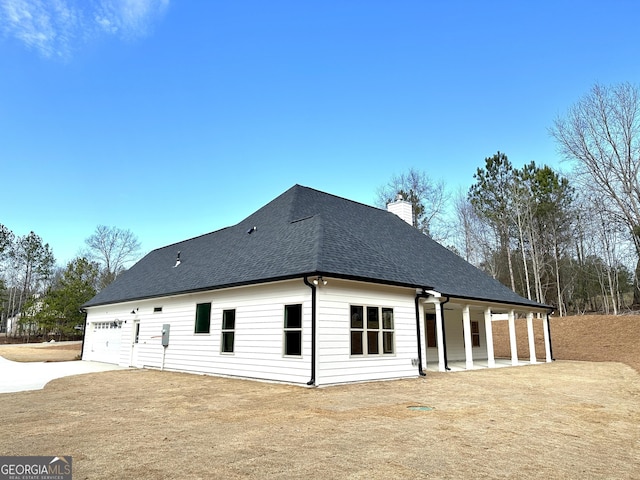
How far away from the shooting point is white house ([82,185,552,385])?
9.80m

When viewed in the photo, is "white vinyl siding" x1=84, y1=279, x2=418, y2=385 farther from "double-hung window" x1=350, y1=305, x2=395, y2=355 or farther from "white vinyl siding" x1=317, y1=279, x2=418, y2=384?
"double-hung window" x1=350, y1=305, x2=395, y2=355

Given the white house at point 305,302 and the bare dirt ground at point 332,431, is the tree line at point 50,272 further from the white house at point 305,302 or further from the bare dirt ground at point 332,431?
the bare dirt ground at point 332,431

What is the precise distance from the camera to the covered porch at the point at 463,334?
42.1 feet

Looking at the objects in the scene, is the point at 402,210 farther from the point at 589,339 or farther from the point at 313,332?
the point at 313,332

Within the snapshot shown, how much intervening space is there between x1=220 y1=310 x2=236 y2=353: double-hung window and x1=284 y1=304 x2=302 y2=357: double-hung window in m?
2.27

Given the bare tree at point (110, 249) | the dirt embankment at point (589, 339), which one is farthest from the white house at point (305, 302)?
the bare tree at point (110, 249)

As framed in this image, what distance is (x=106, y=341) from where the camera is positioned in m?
18.8

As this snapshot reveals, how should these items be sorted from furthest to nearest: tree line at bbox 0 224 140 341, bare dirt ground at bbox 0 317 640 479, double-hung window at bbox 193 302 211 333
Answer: tree line at bbox 0 224 140 341
double-hung window at bbox 193 302 211 333
bare dirt ground at bbox 0 317 640 479

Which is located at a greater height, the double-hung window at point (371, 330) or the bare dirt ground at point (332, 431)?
the double-hung window at point (371, 330)

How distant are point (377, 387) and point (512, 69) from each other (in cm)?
1500

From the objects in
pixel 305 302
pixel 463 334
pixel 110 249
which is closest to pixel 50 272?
pixel 110 249

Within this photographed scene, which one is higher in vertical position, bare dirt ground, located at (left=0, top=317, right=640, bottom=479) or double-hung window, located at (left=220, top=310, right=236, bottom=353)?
double-hung window, located at (left=220, top=310, right=236, bottom=353)

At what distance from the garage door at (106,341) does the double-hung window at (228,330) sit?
28.8ft

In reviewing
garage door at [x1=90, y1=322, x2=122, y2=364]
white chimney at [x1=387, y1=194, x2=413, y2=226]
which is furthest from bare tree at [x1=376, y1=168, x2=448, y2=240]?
garage door at [x1=90, y1=322, x2=122, y2=364]
